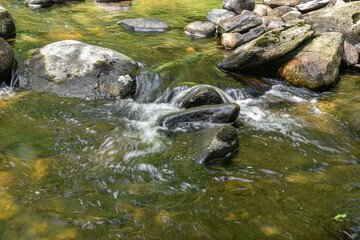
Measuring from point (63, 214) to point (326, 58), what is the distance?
23.2 feet

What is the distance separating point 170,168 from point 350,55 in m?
7.51

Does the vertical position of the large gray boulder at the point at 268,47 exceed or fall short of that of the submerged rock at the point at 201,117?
it exceeds it

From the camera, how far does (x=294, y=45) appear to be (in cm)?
720

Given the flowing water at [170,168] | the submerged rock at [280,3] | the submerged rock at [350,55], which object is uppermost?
the submerged rock at [280,3]

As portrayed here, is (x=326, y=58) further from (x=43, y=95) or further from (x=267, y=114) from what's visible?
(x=43, y=95)

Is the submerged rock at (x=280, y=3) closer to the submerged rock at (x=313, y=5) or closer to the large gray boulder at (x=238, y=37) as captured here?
the submerged rock at (x=313, y=5)

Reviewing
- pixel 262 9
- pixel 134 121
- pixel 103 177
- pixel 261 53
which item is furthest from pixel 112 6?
pixel 103 177

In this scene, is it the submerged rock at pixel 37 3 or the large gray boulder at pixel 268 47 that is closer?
the large gray boulder at pixel 268 47

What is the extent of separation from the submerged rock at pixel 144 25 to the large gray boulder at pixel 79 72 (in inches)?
176

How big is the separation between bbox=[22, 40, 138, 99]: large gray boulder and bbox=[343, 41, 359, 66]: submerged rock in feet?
21.3

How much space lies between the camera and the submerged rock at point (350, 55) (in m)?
8.20

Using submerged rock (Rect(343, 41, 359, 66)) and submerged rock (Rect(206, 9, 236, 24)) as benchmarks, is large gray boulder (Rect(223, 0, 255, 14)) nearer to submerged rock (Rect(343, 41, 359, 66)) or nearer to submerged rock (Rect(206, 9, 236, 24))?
submerged rock (Rect(206, 9, 236, 24))

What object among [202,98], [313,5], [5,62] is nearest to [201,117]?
[202,98]

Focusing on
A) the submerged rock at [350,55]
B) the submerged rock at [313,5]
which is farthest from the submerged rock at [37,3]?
the submerged rock at [350,55]
